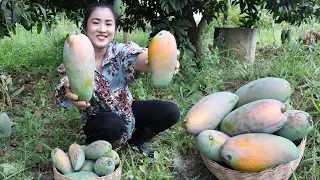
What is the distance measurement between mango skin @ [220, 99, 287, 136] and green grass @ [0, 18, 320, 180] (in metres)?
0.31

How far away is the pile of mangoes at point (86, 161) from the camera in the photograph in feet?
4.91

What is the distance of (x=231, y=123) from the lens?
171 cm

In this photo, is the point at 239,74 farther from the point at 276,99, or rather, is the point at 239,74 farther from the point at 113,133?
the point at 113,133

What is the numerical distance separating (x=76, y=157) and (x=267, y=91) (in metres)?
0.94

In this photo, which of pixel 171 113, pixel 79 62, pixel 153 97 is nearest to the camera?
pixel 79 62

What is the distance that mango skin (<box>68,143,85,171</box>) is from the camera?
5.00 ft

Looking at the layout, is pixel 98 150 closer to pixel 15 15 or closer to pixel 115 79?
pixel 115 79

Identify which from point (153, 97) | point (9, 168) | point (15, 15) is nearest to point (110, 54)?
point (15, 15)

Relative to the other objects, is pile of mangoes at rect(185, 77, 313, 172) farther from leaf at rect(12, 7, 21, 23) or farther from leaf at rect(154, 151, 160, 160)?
leaf at rect(12, 7, 21, 23)

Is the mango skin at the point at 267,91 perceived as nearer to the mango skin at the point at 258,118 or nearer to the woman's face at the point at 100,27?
the mango skin at the point at 258,118

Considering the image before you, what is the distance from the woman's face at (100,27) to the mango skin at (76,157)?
1.48ft

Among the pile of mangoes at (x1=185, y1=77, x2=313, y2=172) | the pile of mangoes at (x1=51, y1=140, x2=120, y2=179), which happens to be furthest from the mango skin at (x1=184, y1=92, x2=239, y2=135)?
the pile of mangoes at (x1=51, y1=140, x2=120, y2=179)

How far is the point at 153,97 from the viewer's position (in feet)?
8.31

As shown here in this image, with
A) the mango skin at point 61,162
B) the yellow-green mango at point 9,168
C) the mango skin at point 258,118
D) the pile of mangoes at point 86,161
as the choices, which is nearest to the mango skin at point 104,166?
the pile of mangoes at point 86,161
